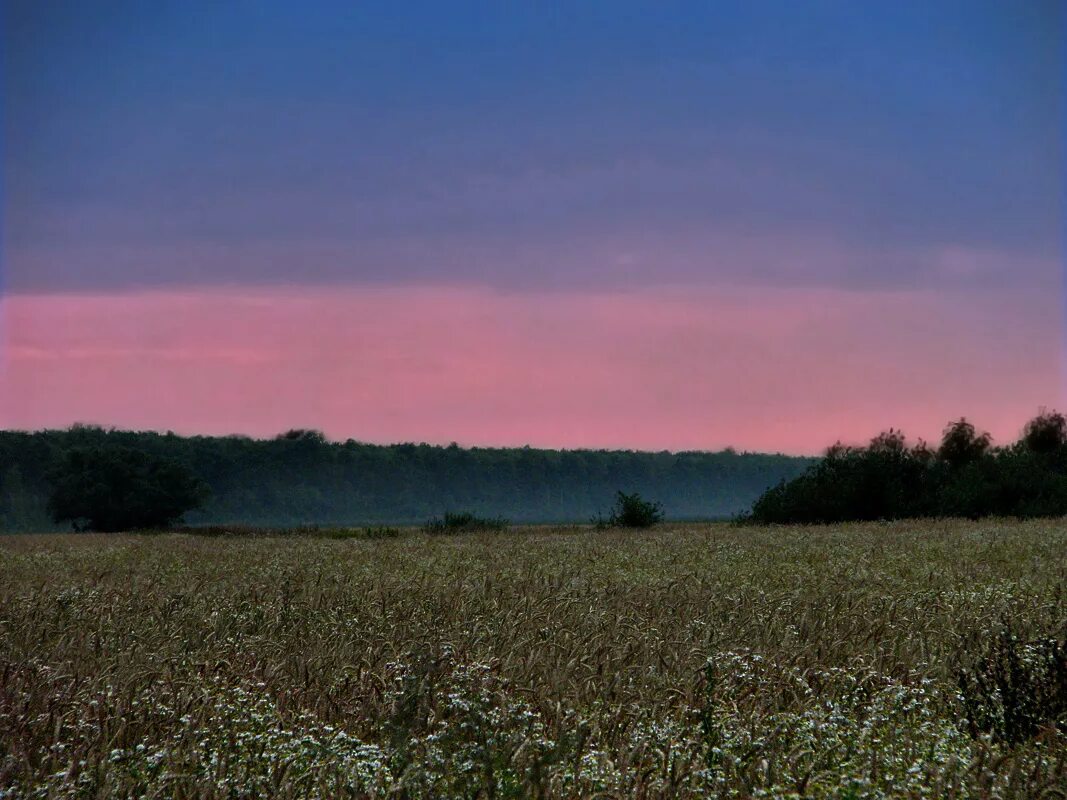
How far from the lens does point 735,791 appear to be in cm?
483

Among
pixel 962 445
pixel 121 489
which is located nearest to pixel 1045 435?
pixel 962 445

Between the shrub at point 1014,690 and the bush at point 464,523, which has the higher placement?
the shrub at point 1014,690

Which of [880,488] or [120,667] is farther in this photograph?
[880,488]

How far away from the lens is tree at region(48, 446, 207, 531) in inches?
2830

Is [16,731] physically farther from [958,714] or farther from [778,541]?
[778,541]

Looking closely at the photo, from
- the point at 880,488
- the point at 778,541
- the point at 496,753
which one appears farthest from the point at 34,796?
the point at 880,488

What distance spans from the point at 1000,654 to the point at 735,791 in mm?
3913

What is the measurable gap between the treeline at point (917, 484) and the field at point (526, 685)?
3604cm

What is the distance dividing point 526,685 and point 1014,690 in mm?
3468

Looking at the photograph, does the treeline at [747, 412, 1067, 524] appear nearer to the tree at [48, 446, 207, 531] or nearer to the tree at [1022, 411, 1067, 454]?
the tree at [1022, 411, 1067, 454]

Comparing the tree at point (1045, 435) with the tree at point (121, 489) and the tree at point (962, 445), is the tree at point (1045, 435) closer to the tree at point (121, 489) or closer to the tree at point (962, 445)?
the tree at point (962, 445)

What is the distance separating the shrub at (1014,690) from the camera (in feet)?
23.8

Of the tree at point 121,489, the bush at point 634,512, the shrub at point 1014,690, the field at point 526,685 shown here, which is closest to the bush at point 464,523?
the bush at point 634,512

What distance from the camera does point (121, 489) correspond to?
72.7m
